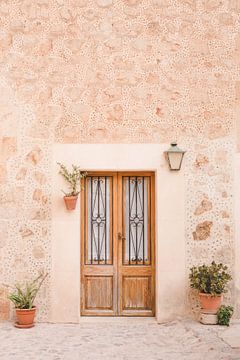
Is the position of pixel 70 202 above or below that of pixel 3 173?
below

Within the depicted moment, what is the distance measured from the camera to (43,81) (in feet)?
24.7

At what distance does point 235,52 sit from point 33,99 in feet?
9.11

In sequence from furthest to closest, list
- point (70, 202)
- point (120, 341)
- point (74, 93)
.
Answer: point (74, 93), point (70, 202), point (120, 341)

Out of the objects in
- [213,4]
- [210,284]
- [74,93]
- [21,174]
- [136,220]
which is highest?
[213,4]

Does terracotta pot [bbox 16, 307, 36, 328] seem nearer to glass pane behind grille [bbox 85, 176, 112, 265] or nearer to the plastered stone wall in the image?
the plastered stone wall

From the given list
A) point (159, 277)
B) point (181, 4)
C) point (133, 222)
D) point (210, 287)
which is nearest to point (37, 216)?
point (133, 222)

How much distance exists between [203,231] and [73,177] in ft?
6.08

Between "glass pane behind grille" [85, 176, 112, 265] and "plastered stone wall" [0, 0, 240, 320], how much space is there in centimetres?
57

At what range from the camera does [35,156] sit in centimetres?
748

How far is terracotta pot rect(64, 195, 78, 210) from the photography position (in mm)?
7289

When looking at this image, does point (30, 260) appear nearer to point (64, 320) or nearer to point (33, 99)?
point (64, 320)

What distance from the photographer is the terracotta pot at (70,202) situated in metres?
7.29

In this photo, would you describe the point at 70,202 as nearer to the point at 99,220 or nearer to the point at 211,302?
the point at 99,220

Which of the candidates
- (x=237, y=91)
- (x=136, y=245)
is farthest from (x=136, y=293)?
(x=237, y=91)
